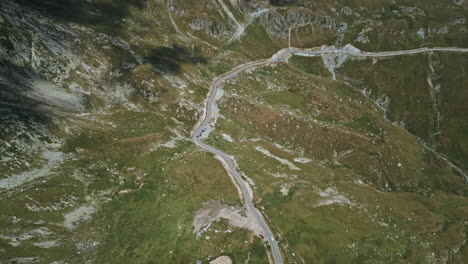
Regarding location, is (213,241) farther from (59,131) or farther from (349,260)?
(59,131)

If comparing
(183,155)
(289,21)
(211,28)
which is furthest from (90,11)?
(289,21)

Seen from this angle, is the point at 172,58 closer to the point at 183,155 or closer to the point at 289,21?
the point at 183,155

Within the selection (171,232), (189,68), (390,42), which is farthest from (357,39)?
(171,232)

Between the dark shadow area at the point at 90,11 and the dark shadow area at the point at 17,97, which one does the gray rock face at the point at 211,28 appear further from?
the dark shadow area at the point at 17,97

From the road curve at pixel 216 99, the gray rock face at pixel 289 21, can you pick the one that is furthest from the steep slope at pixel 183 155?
the gray rock face at pixel 289 21

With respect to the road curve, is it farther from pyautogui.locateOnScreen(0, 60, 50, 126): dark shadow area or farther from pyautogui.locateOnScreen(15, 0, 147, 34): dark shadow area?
pyautogui.locateOnScreen(15, 0, 147, 34): dark shadow area
